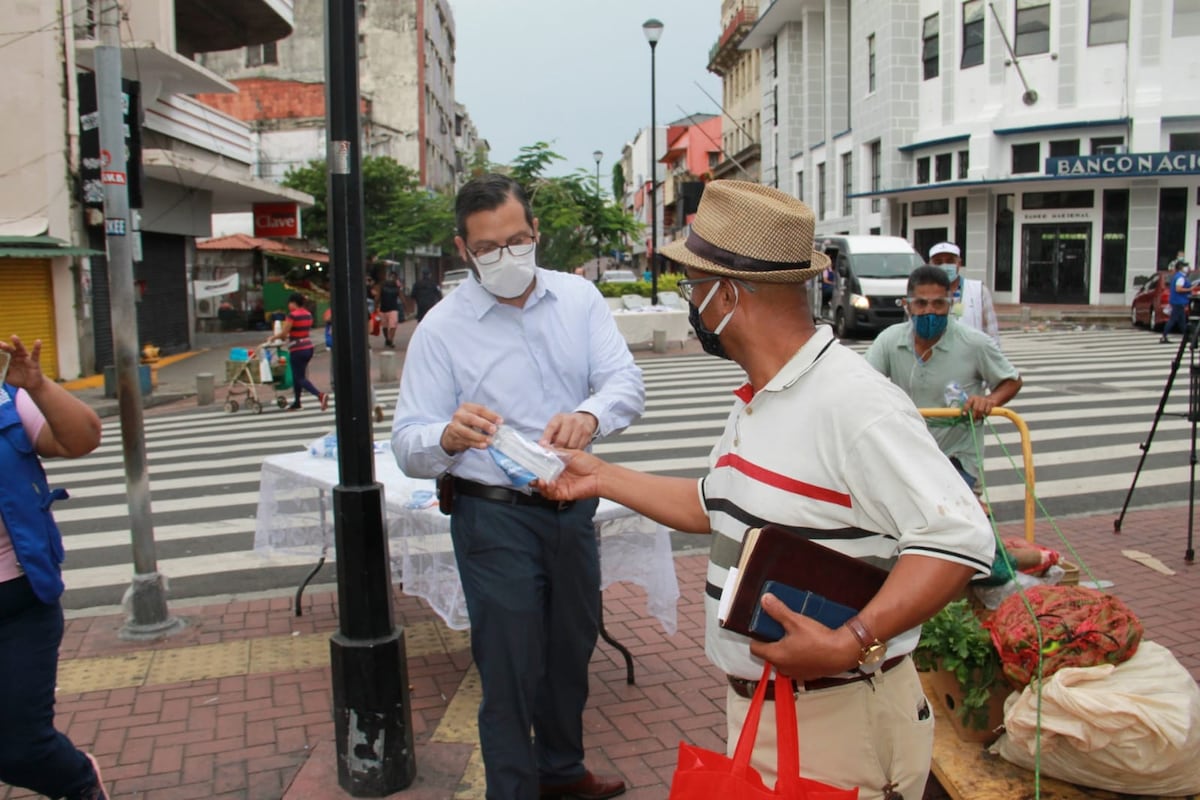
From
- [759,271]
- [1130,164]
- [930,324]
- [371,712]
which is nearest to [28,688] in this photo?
[371,712]

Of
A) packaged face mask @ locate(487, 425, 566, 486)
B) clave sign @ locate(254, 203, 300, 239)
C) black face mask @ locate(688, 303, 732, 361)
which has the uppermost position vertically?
clave sign @ locate(254, 203, 300, 239)

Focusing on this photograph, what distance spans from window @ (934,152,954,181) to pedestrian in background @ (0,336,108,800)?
35660mm

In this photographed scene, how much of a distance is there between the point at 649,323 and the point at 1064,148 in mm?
17590

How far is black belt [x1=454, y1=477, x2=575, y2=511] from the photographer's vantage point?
3148mm

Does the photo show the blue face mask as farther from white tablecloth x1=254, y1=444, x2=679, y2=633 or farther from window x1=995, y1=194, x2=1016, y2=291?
window x1=995, y1=194, x2=1016, y2=291

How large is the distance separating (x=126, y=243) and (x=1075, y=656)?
5.16 metres

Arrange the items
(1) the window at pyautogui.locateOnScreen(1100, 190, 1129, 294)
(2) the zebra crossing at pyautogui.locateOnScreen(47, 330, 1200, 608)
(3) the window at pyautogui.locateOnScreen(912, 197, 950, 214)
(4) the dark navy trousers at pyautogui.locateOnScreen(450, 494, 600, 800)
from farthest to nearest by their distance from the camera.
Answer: (3) the window at pyautogui.locateOnScreen(912, 197, 950, 214)
(1) the window at pyautogui.locateOnScreen(1100, 190, 1129, 294)
(2) the zebra crossing at pyautogui.locateOnScreen(47, 330, 1200, 608)
(4) the dark navy trousers at pyautogui.locateOnScreen(450, 494, 600, 800)

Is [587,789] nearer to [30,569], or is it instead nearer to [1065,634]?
[1065,634]

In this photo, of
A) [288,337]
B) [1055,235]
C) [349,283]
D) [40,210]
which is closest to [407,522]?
[349,283]

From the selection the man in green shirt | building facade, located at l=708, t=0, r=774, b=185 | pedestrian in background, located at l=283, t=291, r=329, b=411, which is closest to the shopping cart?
pedestrian in background, located at l=283, t=291, r=329, b=411

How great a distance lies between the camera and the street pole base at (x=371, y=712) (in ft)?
11.7

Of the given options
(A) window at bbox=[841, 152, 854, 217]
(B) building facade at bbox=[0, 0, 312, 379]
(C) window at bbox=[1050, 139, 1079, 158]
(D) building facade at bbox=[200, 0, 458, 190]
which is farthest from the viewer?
(D) building facade at bbox=[200, 0, 458, 190]

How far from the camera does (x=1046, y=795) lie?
3295 millimetres

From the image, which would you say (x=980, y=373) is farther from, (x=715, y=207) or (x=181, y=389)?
(x=181, y=389)
